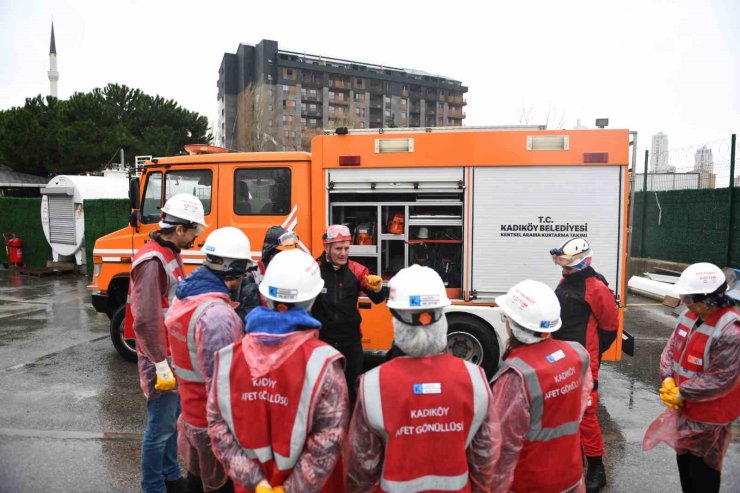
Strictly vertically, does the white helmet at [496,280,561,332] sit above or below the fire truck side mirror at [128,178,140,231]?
below

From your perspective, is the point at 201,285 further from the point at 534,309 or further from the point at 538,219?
the point at 538,219

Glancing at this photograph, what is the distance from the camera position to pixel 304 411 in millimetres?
1913

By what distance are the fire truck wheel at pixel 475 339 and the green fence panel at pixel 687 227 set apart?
7.67 metres

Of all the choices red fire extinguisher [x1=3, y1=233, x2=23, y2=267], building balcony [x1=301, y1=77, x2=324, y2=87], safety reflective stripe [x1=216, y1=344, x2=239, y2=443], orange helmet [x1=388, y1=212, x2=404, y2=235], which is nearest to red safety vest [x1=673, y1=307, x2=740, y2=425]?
safety reflective stripe [x1=216, y1=344, x2=239, y2=443]

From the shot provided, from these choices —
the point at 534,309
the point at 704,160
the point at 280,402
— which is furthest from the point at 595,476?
the point at 704,160

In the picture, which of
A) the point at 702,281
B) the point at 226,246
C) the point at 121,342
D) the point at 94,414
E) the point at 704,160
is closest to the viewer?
the point at 226,246

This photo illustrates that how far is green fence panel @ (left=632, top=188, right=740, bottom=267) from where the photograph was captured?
10.6 metres

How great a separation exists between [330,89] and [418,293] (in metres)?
82.2

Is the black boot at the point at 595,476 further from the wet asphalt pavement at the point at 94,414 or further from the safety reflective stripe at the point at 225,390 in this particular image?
the safety reflective stripe at the point at 225,390

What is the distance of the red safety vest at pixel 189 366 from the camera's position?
2594 millimetres

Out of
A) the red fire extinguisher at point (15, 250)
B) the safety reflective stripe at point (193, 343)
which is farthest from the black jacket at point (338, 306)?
the red fire extinguisher at point (15, 250)

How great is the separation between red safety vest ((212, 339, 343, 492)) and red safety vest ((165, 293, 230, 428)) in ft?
2.12

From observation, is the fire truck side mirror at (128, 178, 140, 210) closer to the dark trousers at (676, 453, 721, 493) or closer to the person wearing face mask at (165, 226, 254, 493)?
the person wearing face mask at (165, 226, 254, 493)

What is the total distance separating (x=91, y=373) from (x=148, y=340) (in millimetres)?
3826
